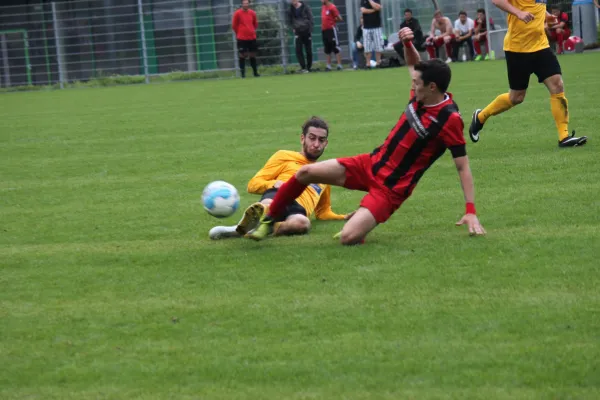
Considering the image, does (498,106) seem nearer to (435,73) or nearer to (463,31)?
(435,73)

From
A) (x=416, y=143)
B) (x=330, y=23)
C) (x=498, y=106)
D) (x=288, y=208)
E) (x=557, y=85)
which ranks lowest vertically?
(x=288, y=208)

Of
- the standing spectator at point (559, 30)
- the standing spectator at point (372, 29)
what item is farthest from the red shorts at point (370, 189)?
the standing spectator at point (559, 30)

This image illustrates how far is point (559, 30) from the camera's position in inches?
1000

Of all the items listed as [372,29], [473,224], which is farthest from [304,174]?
[372,29]

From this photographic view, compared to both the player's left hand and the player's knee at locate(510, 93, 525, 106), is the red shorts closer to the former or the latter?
the player's left hand

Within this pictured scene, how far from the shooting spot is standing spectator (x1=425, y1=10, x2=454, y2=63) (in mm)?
26483

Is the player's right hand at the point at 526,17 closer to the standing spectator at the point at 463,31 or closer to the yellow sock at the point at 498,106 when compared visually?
the yellow sock at the point at 498,106

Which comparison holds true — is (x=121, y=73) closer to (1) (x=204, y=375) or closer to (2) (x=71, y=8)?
(2) (x=71, y=8)

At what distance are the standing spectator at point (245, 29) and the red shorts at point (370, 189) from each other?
20353 millimetres

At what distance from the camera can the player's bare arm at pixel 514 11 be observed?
8773 mm

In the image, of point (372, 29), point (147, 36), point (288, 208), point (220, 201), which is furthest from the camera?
point (147, 36)

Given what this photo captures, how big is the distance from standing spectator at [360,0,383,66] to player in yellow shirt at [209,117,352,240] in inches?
725

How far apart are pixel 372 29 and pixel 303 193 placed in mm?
19225

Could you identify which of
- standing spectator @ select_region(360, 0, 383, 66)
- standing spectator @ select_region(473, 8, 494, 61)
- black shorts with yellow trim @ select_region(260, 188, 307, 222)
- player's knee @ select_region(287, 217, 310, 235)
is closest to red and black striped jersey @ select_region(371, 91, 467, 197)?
player's knee @ select_region(287, 217, 310, 235)
